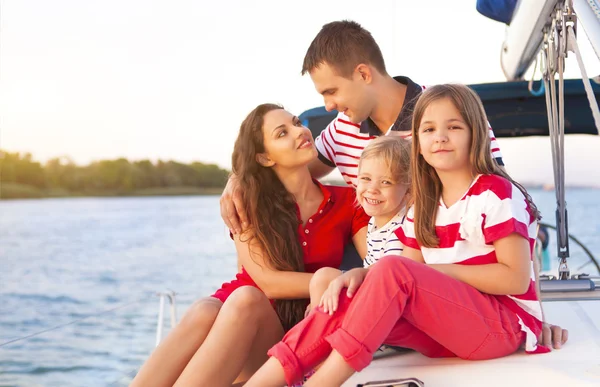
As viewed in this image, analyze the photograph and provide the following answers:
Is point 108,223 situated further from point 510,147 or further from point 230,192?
point 230,192

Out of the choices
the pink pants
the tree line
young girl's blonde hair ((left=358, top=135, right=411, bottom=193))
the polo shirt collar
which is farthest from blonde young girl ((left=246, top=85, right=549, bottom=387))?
the tree line

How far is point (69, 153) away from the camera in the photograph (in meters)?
18.7

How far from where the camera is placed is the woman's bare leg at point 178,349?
1.81 metres

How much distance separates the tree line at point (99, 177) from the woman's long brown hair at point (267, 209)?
1539 cm

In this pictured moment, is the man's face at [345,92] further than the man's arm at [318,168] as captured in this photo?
No

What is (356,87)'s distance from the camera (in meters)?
2.36

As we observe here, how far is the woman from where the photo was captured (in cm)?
176

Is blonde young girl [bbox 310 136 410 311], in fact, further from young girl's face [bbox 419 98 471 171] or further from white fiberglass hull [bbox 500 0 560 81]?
white fiberglass hull [bbox 500 0 560 81]

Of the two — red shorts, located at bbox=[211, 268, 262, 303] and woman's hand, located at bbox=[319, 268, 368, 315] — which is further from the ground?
woman's hand, located at bbox=[319, 268, 368, 315]

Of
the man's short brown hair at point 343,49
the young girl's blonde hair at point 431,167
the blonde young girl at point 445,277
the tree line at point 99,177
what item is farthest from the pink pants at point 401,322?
the tree line at point 99,177

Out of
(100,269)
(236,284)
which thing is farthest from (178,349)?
(100,269)

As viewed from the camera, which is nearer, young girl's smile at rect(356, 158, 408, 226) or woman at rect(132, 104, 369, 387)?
woman at rect(132, 104, 369, 387)

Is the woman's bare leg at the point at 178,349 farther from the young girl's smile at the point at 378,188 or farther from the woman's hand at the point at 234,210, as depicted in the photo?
the young girl's smile at the point at 378,188

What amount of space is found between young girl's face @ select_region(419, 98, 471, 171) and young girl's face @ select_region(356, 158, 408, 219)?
10.7 inches
